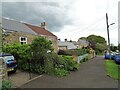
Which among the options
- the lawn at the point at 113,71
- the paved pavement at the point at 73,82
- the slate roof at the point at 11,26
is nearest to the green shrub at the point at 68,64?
the lawn at the point at 113,71

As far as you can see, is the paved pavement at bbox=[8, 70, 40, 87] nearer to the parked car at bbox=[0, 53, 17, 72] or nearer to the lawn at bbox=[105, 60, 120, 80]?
the parked car at bbox=[0, 53, 17, 72]

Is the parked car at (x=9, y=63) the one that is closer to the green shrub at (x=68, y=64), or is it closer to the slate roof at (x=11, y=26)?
the green shrub at (x=68, y=64)

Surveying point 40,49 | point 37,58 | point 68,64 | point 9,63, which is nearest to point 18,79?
point 9,63

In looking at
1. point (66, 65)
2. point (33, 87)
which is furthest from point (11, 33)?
point (33, 87)

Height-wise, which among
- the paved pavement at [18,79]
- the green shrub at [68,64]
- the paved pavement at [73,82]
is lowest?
the paved pavement at [73,82]

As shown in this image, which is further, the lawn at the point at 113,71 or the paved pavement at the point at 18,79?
the lawn at the point at 113,71

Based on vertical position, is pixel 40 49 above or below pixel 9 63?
above

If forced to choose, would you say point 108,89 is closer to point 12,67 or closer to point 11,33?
point 12,67

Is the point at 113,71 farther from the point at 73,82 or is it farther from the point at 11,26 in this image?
the point at 11,26

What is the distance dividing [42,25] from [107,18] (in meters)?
15.9

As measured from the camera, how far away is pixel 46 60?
1500 centimetres

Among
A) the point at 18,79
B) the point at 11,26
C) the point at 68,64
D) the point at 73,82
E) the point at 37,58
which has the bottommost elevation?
the point at 73,82

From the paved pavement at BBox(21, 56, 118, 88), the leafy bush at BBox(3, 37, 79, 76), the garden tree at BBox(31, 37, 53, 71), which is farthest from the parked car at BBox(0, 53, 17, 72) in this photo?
the garden tree at BBox(31, 37, 53, 71)

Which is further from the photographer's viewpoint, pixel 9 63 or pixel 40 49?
pixel 40 49
